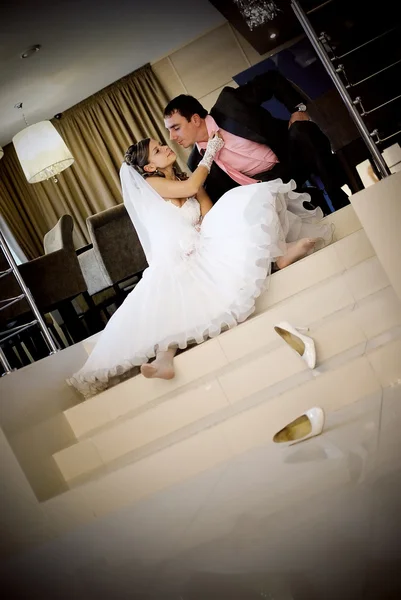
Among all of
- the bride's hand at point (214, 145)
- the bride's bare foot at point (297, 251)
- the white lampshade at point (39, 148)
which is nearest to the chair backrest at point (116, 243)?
the bride's hand at point (214, 145)

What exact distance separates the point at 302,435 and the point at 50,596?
79cm

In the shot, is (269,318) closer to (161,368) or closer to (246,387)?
(246,387)

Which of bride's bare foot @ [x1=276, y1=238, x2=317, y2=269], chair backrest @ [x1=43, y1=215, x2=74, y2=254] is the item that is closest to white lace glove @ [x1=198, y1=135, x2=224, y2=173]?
chair backrest @ [x1=43, y1=215, x2=74, y2=254]

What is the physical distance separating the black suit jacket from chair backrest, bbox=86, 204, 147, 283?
27.3 inches

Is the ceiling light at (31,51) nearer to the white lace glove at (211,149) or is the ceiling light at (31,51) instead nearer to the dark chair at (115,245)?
the dark chair at (115,245)

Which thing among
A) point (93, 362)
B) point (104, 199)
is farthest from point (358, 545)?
point (104, 199)

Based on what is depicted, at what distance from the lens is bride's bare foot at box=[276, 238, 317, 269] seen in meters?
2.79

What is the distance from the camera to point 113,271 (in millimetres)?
4887

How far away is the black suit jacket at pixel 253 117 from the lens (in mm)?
4453

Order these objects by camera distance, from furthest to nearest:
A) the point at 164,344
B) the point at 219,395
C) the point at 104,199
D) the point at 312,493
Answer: the point at 104,199 < the point at 164,344 < the point at 219,395 < the point at 312,493

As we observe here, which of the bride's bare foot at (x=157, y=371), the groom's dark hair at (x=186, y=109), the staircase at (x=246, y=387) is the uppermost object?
the groom's dark hair at (x=186, y=109)

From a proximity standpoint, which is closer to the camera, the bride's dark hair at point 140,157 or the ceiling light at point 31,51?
the bride's dark hair at point 140,157

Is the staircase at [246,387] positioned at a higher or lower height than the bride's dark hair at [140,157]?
lower

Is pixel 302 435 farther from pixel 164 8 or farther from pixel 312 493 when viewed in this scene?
pixel 164 8
